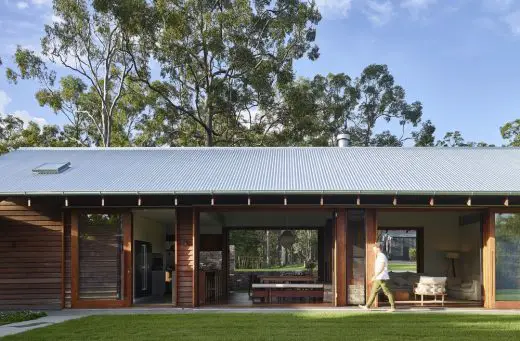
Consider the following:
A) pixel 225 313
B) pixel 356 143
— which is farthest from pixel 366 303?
pixel 356 143

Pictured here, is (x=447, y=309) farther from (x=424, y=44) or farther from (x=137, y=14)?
(x=137, y=14)

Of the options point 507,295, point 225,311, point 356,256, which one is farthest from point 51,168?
point 507,295

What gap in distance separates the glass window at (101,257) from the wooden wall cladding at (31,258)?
503mm

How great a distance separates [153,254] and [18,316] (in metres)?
7.17

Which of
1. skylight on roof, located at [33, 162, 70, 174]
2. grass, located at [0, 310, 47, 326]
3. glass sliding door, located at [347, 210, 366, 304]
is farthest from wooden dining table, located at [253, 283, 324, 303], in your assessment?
skylight on roof, located at [33, 162, 70, 174]

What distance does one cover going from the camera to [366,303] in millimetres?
13172

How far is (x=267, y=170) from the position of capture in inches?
574

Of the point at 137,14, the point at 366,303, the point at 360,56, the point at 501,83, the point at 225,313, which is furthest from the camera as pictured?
the point at 360,56

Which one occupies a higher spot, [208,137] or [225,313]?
[208,137]

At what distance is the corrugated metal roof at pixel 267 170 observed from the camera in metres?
13.0

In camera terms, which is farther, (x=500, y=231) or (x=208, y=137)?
(x=208, y=137)

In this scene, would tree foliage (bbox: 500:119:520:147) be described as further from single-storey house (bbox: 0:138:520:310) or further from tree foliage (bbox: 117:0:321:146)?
single-storey house (bbox: 0:138:520:310)

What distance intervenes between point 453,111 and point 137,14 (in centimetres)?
1450

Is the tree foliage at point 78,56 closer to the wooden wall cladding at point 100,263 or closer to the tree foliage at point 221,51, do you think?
the tree foliage at point 221,51
